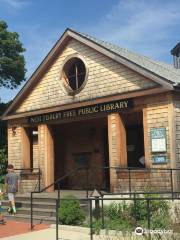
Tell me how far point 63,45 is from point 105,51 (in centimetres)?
266

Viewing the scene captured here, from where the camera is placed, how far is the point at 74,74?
17516mm

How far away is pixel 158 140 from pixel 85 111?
3.59m

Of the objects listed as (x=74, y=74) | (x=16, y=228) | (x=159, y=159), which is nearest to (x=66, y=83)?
(x=74, y=74)

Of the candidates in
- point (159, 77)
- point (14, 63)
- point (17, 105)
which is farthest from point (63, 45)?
point (14, 63)

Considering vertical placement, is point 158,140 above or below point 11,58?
below

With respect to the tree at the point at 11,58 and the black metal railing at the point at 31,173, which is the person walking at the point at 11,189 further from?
the tree at the point at 11,58

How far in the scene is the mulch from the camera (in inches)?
454

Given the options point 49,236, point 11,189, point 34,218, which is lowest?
point 49,236

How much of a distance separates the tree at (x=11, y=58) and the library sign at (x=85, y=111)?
12.9m

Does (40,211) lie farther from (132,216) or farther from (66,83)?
(66,83)

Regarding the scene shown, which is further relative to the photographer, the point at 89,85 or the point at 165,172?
the point at 89,85

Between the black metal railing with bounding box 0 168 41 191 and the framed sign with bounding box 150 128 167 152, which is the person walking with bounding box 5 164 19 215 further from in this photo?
the framed sign with bounding box 150 128 167 152

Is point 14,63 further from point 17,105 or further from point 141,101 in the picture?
point 141,101

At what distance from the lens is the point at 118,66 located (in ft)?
51.0
